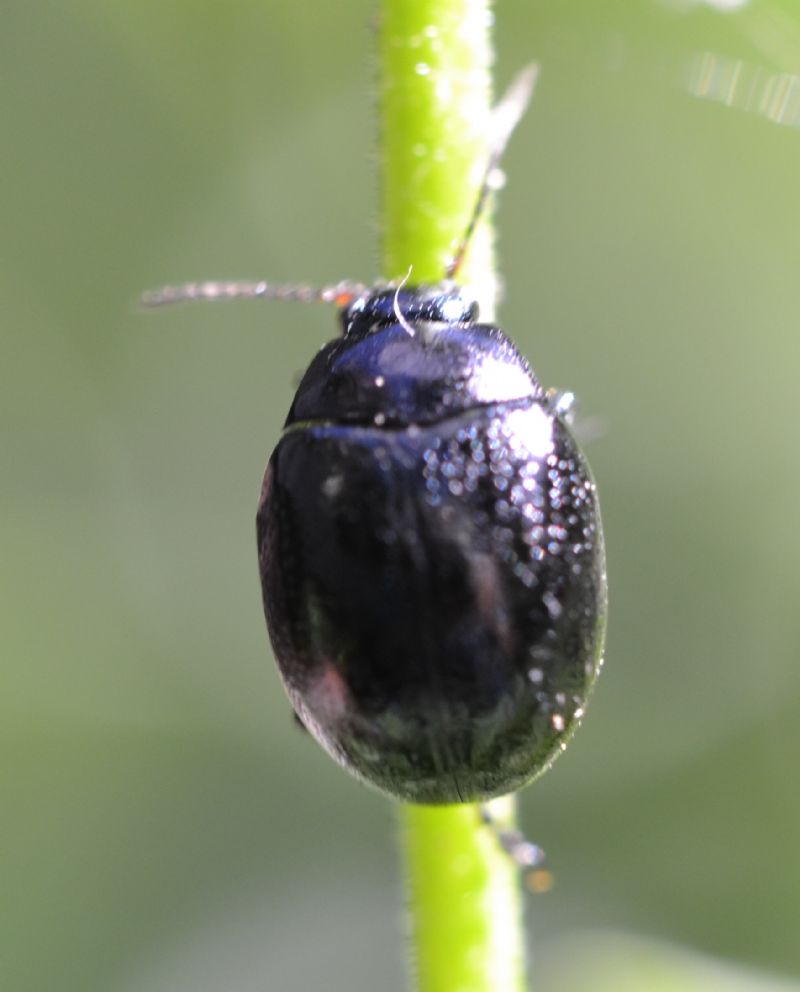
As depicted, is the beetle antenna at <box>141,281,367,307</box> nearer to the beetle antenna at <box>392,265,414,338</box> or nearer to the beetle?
the beetle antenna at <box>392,265,414,338</box>

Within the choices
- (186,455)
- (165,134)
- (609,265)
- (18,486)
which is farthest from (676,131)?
(18,486)

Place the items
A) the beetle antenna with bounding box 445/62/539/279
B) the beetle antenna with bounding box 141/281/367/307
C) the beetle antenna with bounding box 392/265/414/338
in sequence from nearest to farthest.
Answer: the beetle antenna with bounding box 445/62/539/279 → the beetle antenna with bounding box 392/265/414/338 → the beetle antenna with bounding box 141/281/367/307

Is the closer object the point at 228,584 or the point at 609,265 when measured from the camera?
the point at 228,584

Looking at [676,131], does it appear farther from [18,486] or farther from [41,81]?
[18,486]

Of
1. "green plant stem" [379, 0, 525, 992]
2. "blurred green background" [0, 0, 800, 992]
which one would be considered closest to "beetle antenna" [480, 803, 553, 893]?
"green plant stem" [379, 0, 525, 992]

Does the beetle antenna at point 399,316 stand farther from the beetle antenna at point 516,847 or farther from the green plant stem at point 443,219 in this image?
the beetle antenna at point 516,847

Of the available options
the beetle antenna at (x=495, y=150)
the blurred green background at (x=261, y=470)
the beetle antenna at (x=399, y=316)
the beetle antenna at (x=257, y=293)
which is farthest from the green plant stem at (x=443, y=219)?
the blurred green background at (x=261, y=470)
